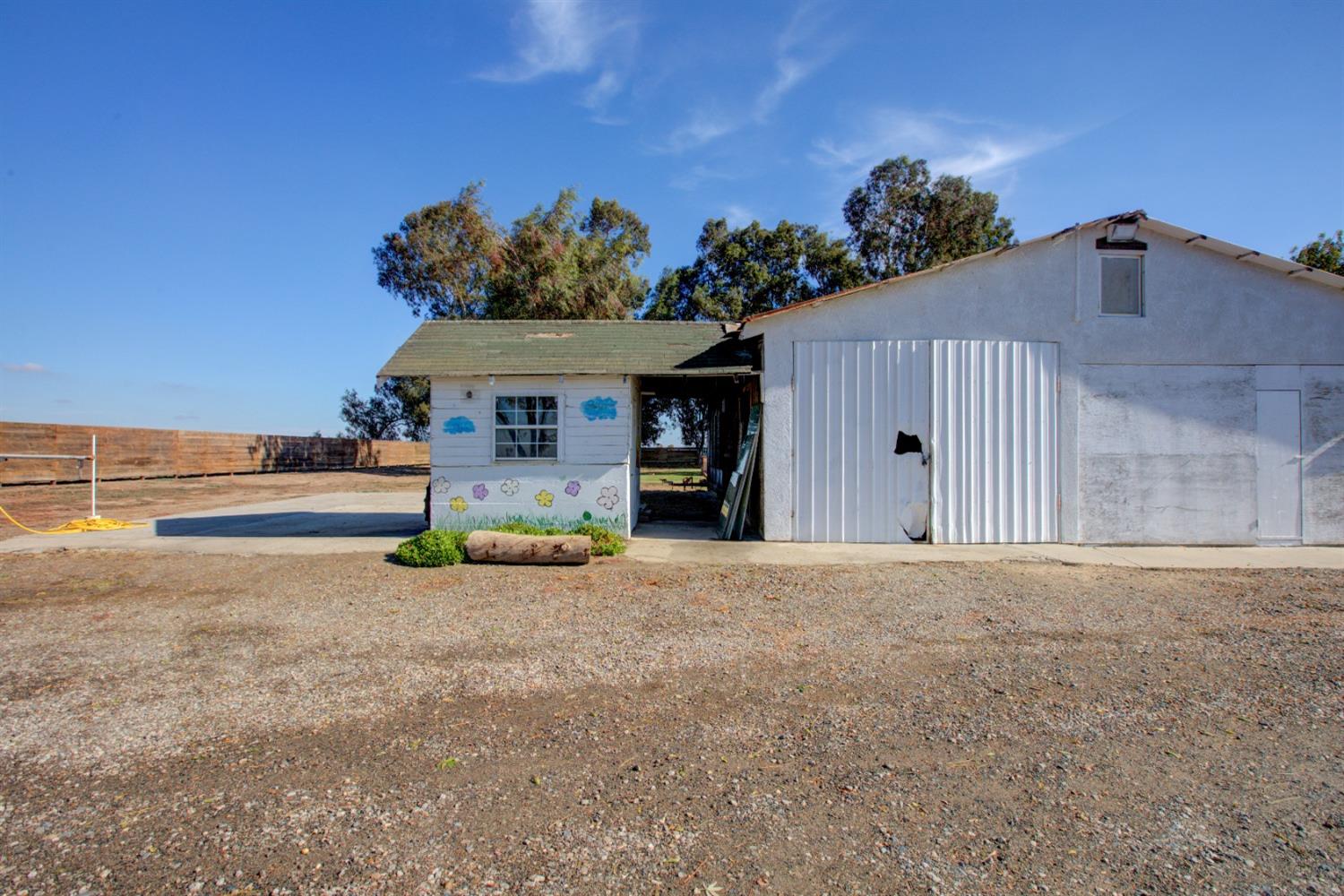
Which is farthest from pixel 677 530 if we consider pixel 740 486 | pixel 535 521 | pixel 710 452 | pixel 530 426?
pixel 710 452

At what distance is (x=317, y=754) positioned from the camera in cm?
380

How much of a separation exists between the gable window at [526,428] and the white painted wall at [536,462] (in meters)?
0.11

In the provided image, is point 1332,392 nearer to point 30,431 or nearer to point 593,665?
point 593,665

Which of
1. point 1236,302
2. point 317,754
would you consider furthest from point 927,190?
point 317,754

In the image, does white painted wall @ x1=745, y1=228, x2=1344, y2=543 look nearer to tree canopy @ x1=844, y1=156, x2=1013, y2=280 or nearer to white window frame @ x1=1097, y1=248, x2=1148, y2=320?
white window frame @ x1=1097, y1=248, x2=1148, y2=320

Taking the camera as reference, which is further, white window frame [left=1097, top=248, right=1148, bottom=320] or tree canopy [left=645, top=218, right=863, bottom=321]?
tree canopy [left=645, top=218, right=863, bottom=321]

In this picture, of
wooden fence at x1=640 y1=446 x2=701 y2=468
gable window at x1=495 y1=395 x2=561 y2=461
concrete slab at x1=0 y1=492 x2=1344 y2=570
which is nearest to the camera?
concrete slab at x1=0 y1=492 x2=1344 y2=570

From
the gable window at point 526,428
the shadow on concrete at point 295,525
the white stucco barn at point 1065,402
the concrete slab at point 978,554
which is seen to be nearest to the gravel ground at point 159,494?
the shadow on concrete at point 295,525

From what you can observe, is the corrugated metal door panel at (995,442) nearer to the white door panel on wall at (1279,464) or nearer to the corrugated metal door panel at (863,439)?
the corrugated metal door panel at (863,439)

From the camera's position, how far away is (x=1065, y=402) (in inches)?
439

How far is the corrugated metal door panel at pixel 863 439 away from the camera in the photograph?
11.1 m

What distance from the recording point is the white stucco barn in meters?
11.1

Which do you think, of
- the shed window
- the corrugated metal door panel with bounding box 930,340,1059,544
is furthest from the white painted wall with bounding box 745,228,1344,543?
the corrugated metal door panel with bounding box 930,340,1059,544

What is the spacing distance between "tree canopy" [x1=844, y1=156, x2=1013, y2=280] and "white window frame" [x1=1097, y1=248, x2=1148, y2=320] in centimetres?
2256
